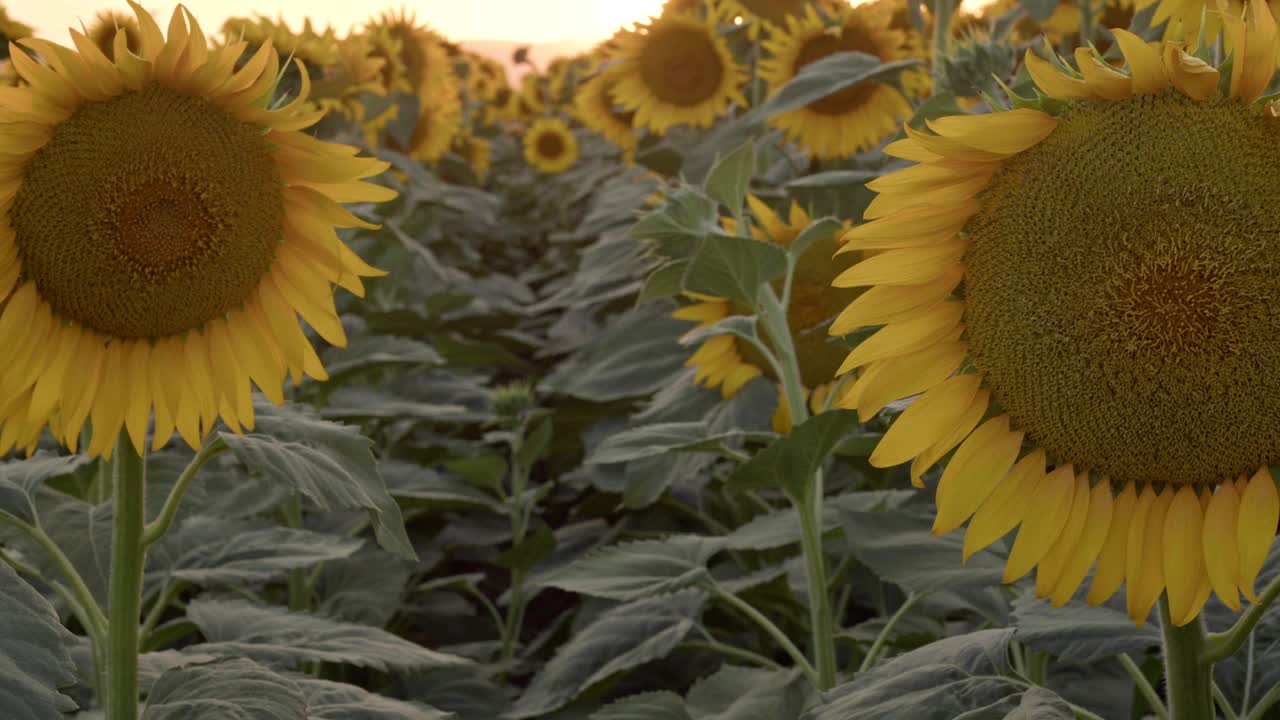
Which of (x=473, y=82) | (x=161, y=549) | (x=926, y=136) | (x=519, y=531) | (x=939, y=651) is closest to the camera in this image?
(x=926, y=136)

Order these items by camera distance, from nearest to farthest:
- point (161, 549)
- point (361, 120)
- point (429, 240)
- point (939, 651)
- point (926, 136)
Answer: point (926, 136) < point (939, 651) < point (161, 549) < point (361, 120) < point (429, 240)

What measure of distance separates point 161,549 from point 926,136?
132 centimetres

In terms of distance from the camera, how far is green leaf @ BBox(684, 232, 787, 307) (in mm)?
→ 1830

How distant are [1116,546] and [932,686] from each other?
23 centimetres

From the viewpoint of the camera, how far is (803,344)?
2.40m

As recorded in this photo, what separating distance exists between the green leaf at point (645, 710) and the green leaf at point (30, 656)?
3.35 feet

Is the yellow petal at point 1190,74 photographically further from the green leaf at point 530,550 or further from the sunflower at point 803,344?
the green leaf at point 530,550

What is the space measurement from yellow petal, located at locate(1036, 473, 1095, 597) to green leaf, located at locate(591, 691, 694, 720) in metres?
0.92

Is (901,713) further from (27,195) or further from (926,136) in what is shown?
(27,195)

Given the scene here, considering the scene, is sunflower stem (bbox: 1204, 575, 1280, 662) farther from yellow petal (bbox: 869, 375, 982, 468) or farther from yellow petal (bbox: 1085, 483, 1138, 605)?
yellow petal (bbox: 869, 375, 982, 468)

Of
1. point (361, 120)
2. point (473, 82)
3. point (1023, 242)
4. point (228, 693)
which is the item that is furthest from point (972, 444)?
point (473, 82)

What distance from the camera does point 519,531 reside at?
10.6 feet

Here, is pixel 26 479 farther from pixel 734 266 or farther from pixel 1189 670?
pixel 1189 670

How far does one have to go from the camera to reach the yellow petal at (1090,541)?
1098 millimetres
